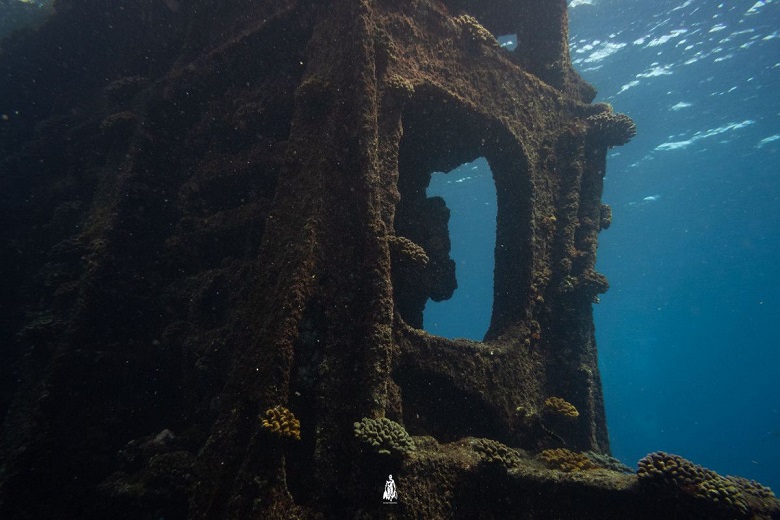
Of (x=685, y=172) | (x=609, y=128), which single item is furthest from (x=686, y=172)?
(x=609, y=128)

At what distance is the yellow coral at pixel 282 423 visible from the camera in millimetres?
4355

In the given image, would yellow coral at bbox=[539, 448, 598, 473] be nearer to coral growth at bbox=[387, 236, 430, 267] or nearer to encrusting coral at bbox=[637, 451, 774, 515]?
encrusting coral at bbox=[637, 451, 774, 515]

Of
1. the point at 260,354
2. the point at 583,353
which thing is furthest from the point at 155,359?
the point at 583,353

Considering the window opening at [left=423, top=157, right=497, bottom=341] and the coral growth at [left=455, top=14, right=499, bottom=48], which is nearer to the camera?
the coral growth at [left=455, top=14, right=499, bottom=48]

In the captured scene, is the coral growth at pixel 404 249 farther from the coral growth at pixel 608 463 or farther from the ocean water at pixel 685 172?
the ocean water at pixel 685 172

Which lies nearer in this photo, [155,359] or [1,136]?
[155,359]

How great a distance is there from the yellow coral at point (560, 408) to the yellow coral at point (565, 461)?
1072 millimetres

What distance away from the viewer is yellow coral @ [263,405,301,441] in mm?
4355

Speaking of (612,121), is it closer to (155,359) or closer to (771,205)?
(155,359)

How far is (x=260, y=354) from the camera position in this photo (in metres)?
4.93

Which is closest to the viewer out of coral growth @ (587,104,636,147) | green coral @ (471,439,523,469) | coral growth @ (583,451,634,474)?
green coral @ (471,439,523,469)

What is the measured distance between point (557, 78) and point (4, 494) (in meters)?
14.5

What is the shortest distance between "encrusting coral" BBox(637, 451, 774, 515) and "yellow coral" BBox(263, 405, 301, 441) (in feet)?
14.5

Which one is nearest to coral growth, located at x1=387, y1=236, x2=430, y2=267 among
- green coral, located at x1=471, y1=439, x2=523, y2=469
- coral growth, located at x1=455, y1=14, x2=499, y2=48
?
green coral, located at x1=471, y1=439, x2=523, y2=469
